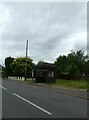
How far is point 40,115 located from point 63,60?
13711cm

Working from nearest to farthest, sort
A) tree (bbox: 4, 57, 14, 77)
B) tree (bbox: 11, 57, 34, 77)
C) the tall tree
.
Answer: tree (bbox: 11, 57, 34, 77) < tree (bbox: 4, 57, 14, 77) < the tall tree

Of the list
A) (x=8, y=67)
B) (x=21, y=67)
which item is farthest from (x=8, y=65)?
(x=21, y=67)

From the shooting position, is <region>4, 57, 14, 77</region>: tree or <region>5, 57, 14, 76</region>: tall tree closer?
<region>4, 57, 14, 77</region>: tree

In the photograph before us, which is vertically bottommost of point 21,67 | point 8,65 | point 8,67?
point 21,67

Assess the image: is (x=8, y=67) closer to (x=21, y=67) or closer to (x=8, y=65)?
(x=8, y=65)

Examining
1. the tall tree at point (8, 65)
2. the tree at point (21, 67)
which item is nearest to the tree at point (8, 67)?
the tall tree at point (8, 65)

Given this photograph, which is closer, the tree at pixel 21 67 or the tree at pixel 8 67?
the tree at pixel 21 67

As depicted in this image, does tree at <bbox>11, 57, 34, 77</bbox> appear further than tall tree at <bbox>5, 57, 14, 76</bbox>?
No

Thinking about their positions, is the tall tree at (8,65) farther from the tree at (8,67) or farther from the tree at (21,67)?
the tree at (21,67)

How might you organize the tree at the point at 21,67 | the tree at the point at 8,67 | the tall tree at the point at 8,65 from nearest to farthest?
the tree at the point at 21,67 → the tree at the point at 8,67 → the tall tree at the point at 8,65

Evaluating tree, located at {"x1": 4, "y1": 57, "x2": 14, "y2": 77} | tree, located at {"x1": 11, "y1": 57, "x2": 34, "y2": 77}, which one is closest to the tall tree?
tree, located at {"x1": 4, "y1": 57, "x2": 14, "y2": 77}

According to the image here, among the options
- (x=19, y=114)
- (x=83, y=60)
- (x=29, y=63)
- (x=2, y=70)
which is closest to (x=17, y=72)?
(x=29, y=63)

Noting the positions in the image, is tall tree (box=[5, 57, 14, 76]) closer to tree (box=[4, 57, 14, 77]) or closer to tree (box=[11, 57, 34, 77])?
tree (box=[4, 57, 14, 77])

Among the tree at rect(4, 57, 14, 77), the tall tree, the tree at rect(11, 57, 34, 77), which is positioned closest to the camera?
the tree at rect(11, 57, 34, 77)
